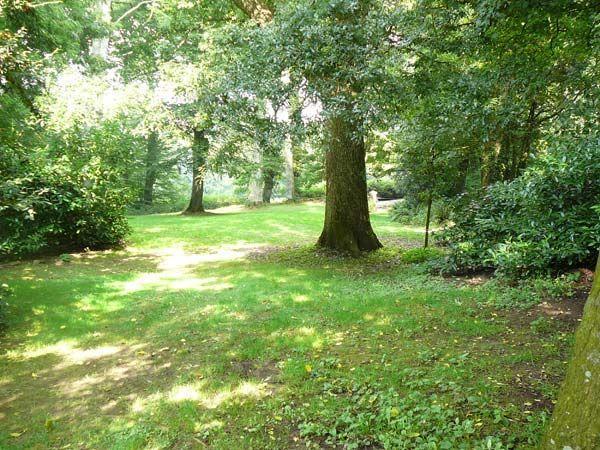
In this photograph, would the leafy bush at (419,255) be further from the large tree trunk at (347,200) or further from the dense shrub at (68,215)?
the dense shrub at (68,215)

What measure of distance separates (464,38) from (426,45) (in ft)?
1.78

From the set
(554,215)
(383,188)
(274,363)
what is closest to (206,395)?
(274,363)

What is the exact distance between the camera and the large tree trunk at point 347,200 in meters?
9.13

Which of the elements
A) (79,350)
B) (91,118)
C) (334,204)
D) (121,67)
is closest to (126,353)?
(79,350)

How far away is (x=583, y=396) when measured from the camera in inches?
77.3

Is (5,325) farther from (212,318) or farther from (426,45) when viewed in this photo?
(426,45)

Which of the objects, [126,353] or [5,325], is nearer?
[126,353]

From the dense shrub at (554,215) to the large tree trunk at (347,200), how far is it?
11.1 feet

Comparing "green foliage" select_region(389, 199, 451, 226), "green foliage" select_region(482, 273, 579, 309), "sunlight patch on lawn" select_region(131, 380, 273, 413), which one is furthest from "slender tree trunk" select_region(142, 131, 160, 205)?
"sunlight patch on lawn" select_region(131, 380, 273, 413)

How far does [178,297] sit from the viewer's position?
691cm

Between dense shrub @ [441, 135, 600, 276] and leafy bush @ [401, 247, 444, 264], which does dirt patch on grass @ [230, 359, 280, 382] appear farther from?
leafy bush @ [401, 247, 444, 264]

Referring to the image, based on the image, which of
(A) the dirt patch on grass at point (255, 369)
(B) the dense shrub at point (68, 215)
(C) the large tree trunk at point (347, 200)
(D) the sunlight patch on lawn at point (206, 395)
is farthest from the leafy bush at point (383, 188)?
(D) the sunlight patch on lawn at point (206, 395)

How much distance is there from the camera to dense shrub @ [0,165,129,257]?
834 centimetres

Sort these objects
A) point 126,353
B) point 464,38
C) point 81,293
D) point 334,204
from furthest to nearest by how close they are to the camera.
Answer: point 334,204
point 81,293
point 464,38
point 126,353
